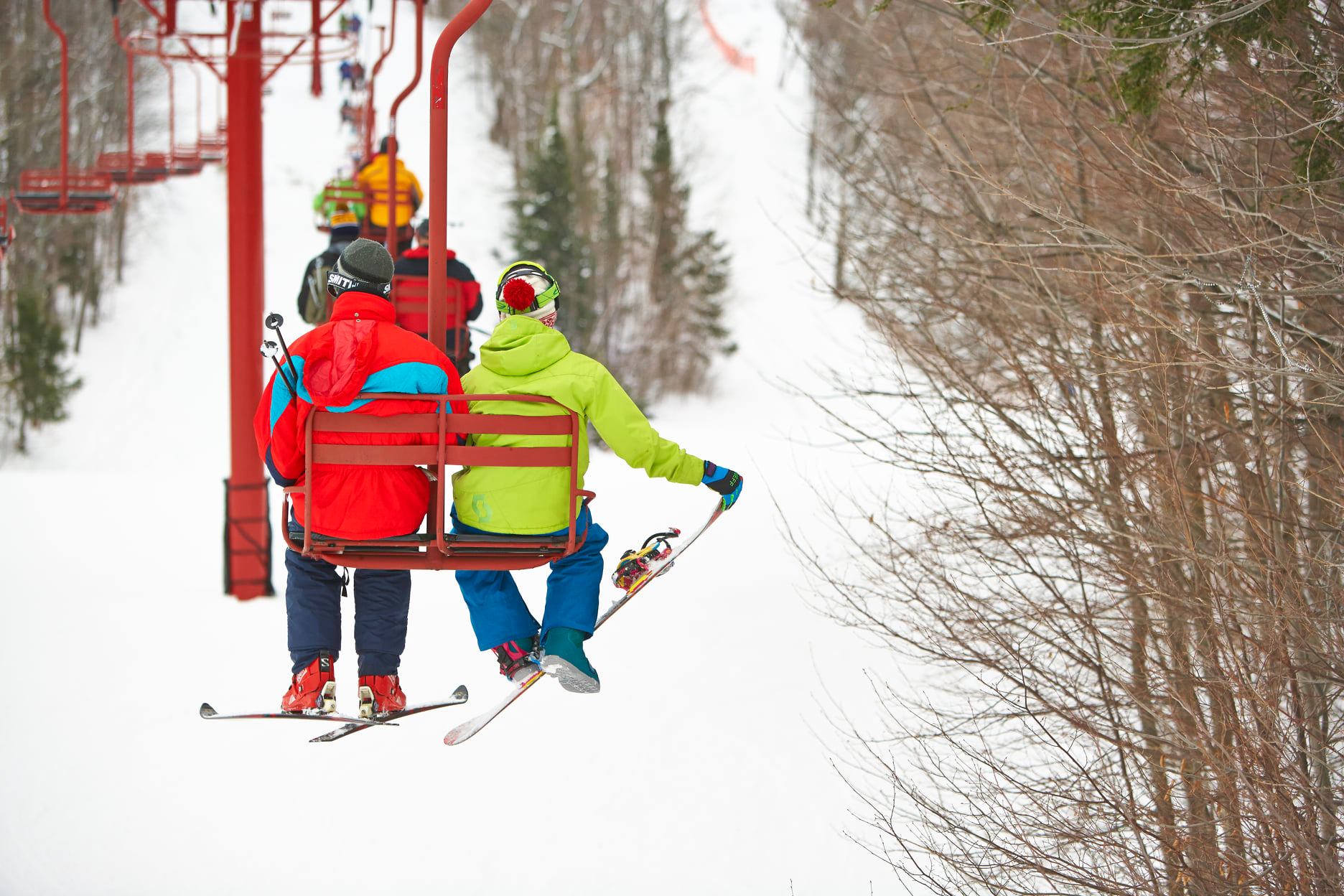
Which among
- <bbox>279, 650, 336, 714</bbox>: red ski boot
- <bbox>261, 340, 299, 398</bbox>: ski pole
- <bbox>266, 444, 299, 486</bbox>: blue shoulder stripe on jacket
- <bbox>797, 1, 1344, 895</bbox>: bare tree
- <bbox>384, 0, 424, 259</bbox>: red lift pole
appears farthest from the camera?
<bbox>384, 0, 424, 259</bbox>: red lift pole

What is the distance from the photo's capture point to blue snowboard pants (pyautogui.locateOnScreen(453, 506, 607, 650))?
480cm

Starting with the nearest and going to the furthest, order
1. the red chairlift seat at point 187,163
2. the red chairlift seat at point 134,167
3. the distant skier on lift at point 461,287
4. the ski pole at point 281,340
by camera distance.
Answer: the ski pole at point 281,340, the distant skier on lift at point 461,287, the red chairlift seat at point 134,167, the red chairlift seat at point 187,163

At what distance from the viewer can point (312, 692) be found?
4750mm

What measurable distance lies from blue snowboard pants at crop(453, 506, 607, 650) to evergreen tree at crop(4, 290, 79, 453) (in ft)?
80.8

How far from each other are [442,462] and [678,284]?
1193 inches

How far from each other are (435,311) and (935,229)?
19.8 ft

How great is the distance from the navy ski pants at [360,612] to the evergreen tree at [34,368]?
24.4m

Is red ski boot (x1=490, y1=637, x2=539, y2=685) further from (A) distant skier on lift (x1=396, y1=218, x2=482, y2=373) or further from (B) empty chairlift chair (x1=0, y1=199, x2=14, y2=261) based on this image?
(B) empty chairlift chair (x1=0, y1=199, x2=14, y2=261)

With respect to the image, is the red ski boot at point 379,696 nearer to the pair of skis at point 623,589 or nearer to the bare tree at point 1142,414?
the pair of skis at point 623,589

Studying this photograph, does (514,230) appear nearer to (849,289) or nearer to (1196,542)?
(849,289)

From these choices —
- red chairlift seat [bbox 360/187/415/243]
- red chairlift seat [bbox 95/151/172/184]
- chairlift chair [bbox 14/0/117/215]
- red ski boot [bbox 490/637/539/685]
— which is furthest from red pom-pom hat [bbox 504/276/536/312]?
red chairlift seat [bbox 95/151/172/184]

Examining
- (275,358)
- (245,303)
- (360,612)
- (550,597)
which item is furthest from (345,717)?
(245,303)

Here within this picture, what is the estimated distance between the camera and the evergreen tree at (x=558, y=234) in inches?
1222

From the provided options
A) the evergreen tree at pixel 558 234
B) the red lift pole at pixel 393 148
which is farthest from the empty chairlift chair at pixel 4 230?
the evergreen tree at pixel 558 234
